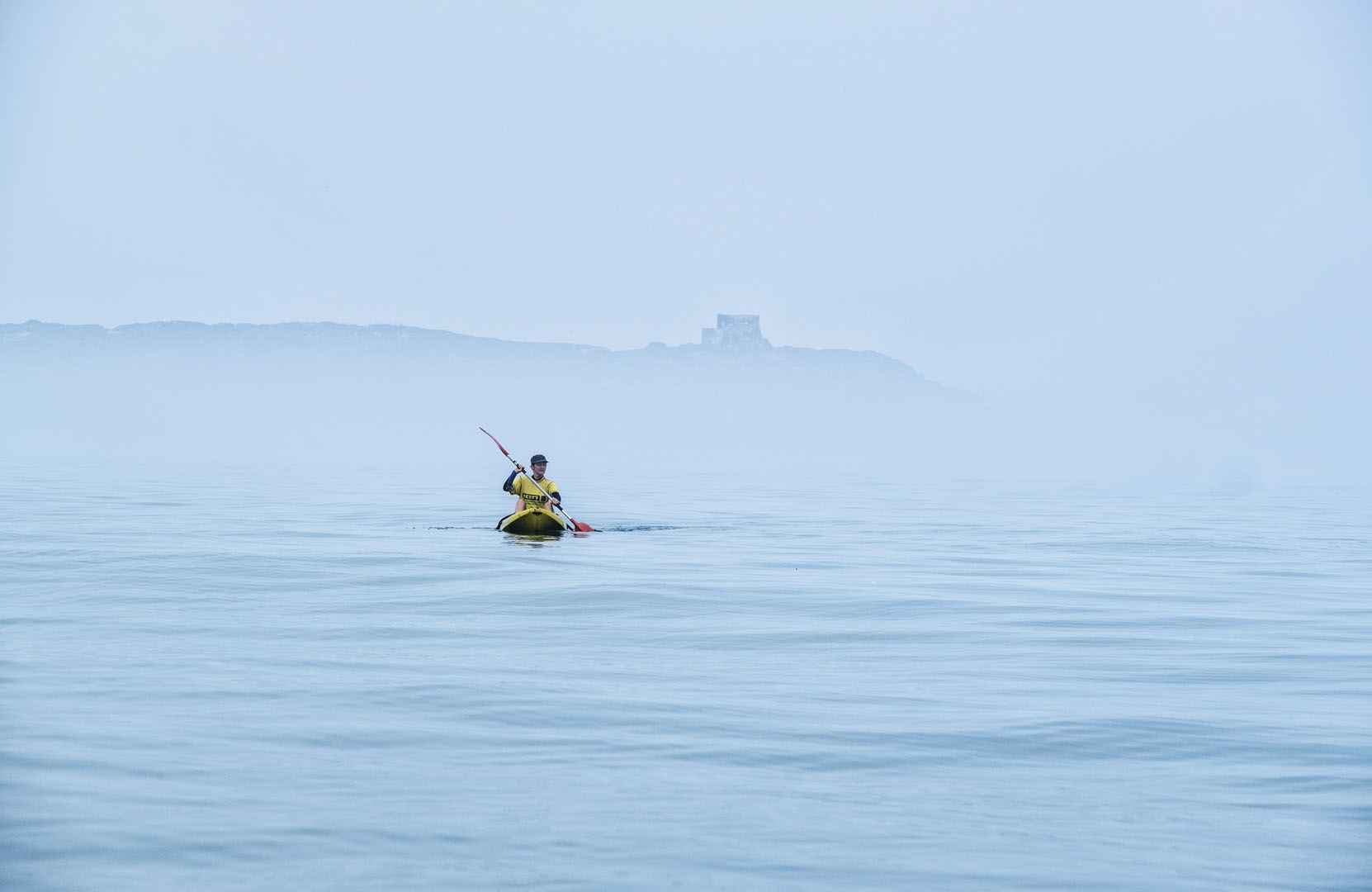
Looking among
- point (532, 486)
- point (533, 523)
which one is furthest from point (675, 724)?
point (533, 523)

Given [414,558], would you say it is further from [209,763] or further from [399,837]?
[399,837]

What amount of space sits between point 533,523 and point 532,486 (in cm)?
87

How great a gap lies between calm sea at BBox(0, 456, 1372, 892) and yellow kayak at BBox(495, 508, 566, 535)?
10.1ft

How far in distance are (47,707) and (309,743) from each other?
96.9 inches

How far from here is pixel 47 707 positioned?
11461mm

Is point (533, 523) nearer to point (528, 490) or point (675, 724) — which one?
point (528, 490)

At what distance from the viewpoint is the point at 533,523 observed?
28.8 meters

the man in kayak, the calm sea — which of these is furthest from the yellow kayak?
the calm sea

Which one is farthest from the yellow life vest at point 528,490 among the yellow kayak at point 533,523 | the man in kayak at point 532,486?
the yellow kayak at point 533,523

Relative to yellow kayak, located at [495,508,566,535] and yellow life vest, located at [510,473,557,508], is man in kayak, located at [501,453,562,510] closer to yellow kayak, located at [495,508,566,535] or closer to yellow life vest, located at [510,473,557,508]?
yellow life vest, located at [510,473,557,508]

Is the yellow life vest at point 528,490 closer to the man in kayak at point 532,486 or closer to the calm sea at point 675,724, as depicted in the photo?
the man in kayak at point 532,486

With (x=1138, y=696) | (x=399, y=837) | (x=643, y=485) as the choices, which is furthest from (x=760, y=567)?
(x=643, y=485)

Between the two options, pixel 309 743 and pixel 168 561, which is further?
pixel 168 561

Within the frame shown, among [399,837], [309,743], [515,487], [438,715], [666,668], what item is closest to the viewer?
[399,837]
